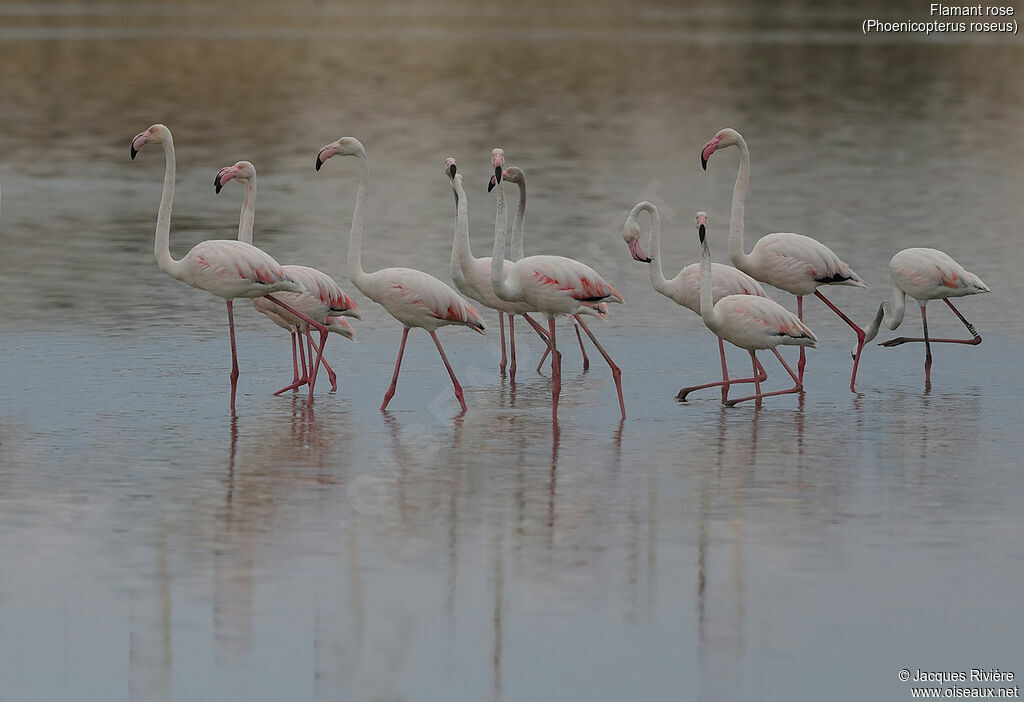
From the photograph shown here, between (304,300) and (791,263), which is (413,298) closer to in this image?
(304,300)

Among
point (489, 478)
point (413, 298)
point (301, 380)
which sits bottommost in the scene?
point (489, 478)

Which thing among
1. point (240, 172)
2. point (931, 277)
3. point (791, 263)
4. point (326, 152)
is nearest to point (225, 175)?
point (240, 172)

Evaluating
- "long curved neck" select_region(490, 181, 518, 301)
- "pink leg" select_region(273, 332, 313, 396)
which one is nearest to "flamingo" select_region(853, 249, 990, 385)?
"long curved neck" select_region(490, 181, 518, 301)

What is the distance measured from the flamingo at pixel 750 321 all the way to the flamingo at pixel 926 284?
127 centimetres

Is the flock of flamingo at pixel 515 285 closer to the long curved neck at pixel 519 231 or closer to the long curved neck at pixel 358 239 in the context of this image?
the long curved neck at pixel 358 239

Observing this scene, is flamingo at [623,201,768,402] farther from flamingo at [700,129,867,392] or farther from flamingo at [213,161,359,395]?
flamingo at [213,161,359,395]

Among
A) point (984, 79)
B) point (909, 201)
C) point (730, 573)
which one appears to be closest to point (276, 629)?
point (730, 573)

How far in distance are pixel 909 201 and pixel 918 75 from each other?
23.2 m

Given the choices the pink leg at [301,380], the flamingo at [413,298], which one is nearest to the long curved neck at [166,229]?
the pink leg at [301,380]

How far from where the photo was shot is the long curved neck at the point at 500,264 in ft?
35.7

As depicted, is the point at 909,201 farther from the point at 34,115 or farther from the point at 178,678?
the point at 34,115

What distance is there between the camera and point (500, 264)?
1088cm

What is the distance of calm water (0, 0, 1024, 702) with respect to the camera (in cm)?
676

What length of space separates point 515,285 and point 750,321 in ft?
4.73
